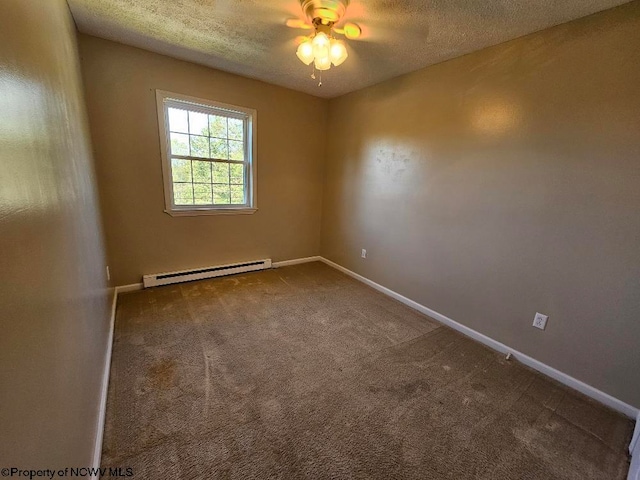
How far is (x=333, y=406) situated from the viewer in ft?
5.27

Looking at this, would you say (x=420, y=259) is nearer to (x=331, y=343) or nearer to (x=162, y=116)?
(x=331, y=343)

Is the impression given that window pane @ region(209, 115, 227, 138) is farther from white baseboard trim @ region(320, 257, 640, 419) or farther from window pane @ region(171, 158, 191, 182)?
white baseboard trim @ region(320, 257, 640, 419)

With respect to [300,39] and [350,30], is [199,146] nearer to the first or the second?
[300,39]

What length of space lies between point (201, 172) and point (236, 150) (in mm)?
515

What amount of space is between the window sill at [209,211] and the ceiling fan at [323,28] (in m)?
2.02

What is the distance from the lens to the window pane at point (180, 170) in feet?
9.77

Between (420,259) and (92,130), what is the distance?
3425 millimetres

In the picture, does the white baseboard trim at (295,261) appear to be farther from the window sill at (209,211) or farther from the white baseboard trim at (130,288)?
the white baseboard trim at (130,288)

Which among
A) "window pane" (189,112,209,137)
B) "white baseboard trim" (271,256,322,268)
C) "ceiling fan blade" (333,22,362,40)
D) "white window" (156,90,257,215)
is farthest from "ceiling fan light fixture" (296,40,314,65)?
"white baseboard trim" (271,256,322,268)

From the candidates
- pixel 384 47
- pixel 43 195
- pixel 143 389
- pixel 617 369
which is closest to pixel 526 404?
pixel 617 369

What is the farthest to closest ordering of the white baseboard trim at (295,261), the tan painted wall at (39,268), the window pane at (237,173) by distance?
the white baseboard trim at (295,261) → the window pane at (237,173) → the tan painted wall at (39,268)

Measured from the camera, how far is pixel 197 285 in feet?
10.4

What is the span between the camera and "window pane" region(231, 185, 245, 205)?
3443 millimetres

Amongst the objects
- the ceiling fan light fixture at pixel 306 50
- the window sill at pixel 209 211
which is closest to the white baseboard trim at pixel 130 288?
the window sill at pixel 209 211
